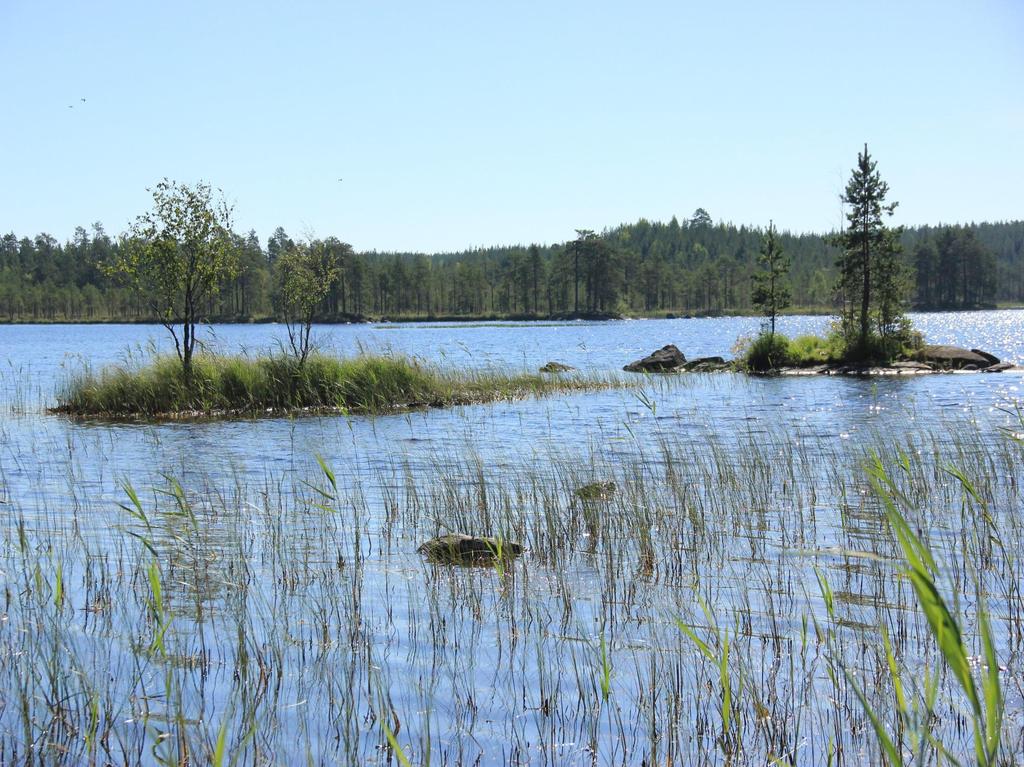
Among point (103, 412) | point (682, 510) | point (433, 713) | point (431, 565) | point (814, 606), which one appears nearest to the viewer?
point (433, 713)

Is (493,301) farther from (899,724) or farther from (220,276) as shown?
(899,724)

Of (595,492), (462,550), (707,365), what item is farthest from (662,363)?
(462,550)

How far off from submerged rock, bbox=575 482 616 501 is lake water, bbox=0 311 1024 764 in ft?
0.93

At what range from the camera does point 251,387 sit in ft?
80.7

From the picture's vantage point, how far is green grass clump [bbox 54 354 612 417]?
24141mm

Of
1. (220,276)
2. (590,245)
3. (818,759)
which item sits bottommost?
(818,759)

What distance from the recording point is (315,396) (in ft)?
81.9

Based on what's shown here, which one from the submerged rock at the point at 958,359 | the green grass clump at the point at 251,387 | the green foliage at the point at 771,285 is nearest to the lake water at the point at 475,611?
the green grass clump at the point at 251,387

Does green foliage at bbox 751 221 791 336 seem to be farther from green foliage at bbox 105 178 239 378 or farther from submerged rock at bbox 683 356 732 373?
green foliage at bbox 105 178 239 378

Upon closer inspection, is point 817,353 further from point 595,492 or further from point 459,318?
point 459,318

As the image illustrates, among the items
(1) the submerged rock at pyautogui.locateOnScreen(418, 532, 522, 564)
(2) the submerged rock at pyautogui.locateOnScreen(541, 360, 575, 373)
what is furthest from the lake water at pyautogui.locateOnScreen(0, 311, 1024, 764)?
(2) the submerged rock at pyautogui.locateOnScreen(541, 360, 575, 373)

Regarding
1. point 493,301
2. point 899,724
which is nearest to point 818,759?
point 899,724

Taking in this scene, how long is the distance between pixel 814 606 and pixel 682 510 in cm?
305

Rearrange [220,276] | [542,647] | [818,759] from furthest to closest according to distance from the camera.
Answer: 1. [220,276]
2. [542,647]
3. [818,759]
